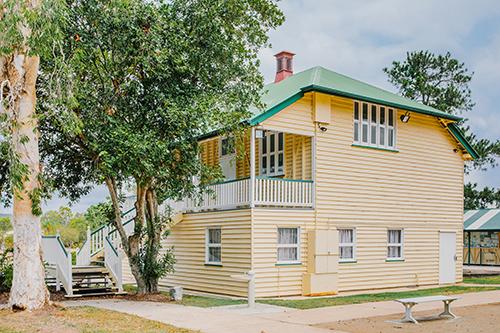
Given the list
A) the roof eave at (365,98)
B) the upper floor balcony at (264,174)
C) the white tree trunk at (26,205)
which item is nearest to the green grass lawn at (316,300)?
the upper floor balcony at (264,174)

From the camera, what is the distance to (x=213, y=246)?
19328 mm

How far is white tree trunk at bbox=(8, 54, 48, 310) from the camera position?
1262 cm

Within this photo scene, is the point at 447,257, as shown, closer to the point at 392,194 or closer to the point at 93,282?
the point at 392,194

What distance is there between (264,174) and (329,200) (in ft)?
9.25

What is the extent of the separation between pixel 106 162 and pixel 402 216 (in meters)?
11.6

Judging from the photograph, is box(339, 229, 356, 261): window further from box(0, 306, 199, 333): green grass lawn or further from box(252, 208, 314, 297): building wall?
box(0, 306, 199, 333): green grass lawn

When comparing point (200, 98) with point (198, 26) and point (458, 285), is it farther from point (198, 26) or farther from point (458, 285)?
point (458, 285)

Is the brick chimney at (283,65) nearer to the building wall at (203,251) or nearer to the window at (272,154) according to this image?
the window at (272,154)

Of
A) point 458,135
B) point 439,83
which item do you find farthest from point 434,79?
point 458,135

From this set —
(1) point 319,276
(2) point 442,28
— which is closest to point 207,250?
(1) point 319,276

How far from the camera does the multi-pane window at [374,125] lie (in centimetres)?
2023

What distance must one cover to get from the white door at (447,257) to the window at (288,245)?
7438 mm

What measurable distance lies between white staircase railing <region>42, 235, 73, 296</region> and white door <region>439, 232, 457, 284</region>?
1392cm

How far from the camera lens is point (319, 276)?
18062mm
